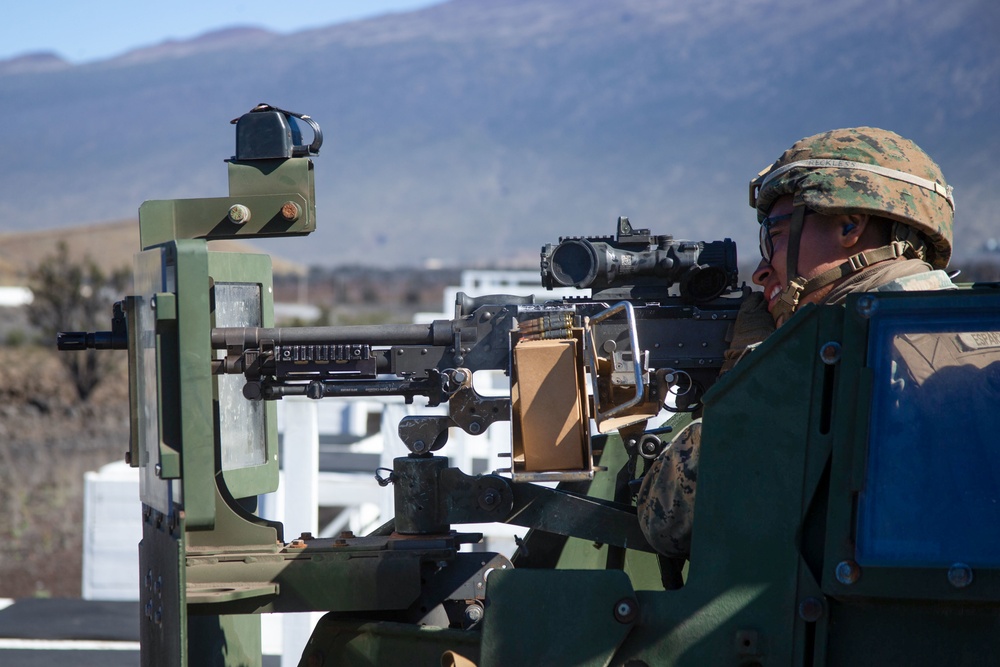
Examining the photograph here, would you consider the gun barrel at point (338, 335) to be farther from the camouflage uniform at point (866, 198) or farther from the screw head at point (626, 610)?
the screw head at point (626, 610)

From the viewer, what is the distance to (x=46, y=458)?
19.5m

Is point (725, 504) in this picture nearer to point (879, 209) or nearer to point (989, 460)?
point (989, 460)

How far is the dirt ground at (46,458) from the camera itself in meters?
12.1

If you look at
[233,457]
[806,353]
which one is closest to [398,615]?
[233,457]

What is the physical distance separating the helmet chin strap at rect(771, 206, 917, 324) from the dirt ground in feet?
27.6

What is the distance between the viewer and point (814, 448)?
9.11 feet

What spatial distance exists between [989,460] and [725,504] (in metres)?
0.59

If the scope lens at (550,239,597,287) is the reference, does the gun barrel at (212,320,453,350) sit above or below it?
below

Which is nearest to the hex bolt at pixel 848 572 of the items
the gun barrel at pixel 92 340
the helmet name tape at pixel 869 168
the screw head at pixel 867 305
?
the screw head at pixel 867 305

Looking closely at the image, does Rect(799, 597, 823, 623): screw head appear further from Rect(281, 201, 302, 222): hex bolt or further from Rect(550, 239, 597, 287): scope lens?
Rect(281, 201, 302, 222): hex bolt

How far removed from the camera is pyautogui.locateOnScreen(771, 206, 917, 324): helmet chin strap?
11.4 ft

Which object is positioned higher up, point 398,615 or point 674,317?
point 674,317

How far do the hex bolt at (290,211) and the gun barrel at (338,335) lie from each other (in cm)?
35

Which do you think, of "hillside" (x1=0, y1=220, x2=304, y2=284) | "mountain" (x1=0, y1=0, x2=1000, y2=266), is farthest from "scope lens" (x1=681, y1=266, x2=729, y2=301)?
"mountain" (x1=0, y1=0, x2=1000, y2=266)
